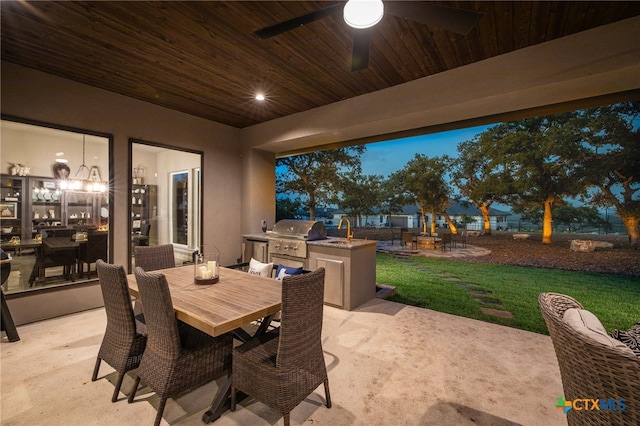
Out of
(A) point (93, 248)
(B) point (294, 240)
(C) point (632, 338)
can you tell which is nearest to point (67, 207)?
(A) point (93, 248)

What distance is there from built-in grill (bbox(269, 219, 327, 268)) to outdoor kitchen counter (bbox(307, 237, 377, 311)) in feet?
0.41

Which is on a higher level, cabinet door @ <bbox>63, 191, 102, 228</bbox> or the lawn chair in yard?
cabinet door @ <bbox>63, 191, 102, 228</bbox>

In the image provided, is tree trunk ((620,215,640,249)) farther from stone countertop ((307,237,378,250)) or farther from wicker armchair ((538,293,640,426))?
wicker armchair ((538,293,640,426))

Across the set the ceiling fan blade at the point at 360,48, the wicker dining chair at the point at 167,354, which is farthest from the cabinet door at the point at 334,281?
the ceiling fan blade at the point at 360,48

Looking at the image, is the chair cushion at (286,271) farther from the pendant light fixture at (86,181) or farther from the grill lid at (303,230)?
the pendant light fixture at (86,181)

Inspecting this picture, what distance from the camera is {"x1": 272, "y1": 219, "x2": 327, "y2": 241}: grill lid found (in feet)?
12.9

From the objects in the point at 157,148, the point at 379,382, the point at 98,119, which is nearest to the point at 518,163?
the point at 379,382

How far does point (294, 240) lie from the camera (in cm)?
401

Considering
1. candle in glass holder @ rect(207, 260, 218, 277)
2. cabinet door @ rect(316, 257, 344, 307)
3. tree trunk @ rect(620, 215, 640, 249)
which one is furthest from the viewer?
cabinet door @ rect(316, 257, 344, 307)

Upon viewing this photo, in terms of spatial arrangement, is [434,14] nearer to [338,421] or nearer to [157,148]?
[338,421]

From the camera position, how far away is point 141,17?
2.22 m

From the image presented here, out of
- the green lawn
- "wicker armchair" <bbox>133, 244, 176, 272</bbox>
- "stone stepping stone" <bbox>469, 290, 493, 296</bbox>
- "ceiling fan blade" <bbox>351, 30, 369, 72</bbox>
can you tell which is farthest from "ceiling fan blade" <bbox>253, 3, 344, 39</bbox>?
"stone stepping stone" <bbox>469, 290, 493, 296</bbox>

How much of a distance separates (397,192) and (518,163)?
73.2 inches

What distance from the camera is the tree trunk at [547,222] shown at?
365 cm
